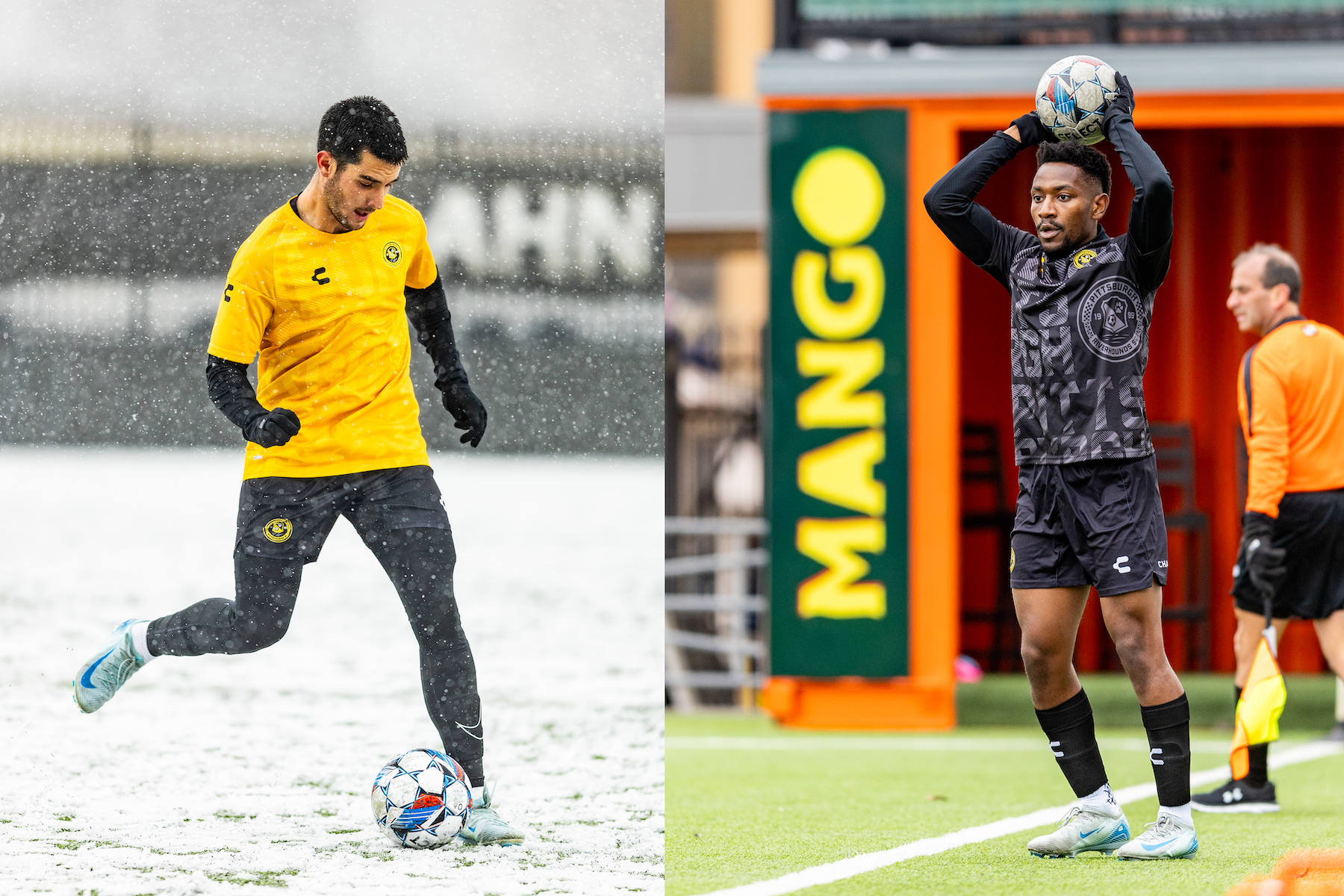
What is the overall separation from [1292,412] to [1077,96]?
72.2 inches

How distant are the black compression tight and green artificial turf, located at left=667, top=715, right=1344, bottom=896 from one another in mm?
663

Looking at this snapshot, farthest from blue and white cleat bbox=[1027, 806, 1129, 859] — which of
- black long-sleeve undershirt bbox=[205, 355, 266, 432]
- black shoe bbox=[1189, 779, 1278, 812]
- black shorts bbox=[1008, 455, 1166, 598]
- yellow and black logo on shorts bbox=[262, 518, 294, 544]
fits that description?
black long-sleeve undershirt bbox=[205, 355, 266, 432]

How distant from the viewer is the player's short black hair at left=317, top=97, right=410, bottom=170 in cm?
409

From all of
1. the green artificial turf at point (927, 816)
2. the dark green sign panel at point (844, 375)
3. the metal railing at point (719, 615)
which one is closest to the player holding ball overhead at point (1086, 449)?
the green artificial turf at point (927, 816)

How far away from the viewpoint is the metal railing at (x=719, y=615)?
917 centimetres

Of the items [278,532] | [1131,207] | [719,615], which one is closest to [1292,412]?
[1131,207]

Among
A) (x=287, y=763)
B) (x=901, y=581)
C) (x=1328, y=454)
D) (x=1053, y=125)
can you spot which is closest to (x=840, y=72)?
(x=901, y=581)

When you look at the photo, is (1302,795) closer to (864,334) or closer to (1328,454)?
(1328,454)

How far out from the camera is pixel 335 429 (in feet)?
13.9

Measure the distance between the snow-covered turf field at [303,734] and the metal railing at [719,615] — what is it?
5.88ft

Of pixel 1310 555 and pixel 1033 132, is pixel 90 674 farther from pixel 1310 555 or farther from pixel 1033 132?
pixel 1310 555

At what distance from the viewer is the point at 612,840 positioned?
4094 millimetres

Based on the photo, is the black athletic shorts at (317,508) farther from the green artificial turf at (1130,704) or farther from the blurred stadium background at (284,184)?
the green artificial turf at (1130,704)

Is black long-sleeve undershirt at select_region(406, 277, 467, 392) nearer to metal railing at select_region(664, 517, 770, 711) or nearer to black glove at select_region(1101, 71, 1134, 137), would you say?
black glove at select_region(1101, 71, 1134, 137)
